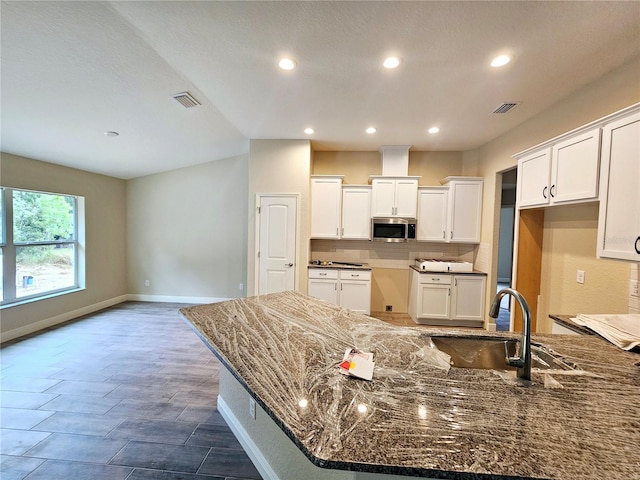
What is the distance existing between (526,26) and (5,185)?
579 centimetres

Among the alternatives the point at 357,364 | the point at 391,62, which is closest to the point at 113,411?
the point at 357,364

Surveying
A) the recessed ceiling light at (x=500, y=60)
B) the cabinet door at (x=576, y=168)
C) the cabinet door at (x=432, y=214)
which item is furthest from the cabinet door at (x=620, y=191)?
the cabinet door at (x=432, y=214)

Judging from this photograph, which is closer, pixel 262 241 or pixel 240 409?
pixel 240 409

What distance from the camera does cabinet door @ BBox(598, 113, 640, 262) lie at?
5.23ft

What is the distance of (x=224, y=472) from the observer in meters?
1.71

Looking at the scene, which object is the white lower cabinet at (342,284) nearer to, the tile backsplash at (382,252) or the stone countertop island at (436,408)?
the tile backsplash at (382,252)

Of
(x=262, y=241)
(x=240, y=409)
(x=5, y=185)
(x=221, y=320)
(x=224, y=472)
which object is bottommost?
(x=224, y=472)

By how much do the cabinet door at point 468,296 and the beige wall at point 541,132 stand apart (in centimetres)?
14

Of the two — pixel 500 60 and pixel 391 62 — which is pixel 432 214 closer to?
pixel 500 60

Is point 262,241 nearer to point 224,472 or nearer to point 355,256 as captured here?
point 355,256

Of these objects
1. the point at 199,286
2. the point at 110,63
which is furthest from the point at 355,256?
the point at 110,63

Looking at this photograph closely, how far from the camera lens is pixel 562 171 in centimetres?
212

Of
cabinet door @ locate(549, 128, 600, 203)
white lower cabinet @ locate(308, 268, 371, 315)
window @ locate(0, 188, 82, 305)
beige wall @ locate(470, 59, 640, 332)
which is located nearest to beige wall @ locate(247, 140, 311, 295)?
white lower cabinet @ locate(308, 268, 371, 315)

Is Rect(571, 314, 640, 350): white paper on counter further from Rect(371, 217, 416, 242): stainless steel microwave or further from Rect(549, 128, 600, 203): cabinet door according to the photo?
Rect(371, 217, 416, 242): stainless steel microwave
